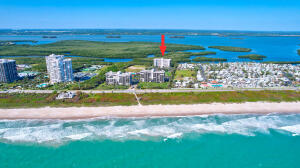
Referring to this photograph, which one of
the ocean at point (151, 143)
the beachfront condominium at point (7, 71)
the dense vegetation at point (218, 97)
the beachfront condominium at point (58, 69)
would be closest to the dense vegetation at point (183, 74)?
the dense vegetation at point (218, 97)

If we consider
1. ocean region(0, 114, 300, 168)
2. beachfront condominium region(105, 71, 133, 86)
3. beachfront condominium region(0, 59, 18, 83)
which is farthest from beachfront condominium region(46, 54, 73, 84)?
ocean region(0, 114, 300, 168)

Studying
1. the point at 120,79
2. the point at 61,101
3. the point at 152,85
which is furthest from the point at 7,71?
the point at 152,85

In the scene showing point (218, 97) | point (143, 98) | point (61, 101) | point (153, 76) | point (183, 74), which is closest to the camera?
point (61, 101)

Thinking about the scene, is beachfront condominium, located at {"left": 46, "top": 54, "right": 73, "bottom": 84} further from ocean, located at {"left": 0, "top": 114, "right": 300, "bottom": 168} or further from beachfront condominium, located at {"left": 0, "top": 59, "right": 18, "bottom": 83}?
ocean, located at {"left": 0, "top": 114, "right": 300, "bottom": 168}

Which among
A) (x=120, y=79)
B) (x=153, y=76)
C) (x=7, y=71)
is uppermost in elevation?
(x=7, y=71)

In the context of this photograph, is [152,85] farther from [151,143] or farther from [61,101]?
[151,143]

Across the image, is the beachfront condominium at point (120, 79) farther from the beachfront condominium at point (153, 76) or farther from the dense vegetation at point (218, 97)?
the dense vegetation at point (218, 97)

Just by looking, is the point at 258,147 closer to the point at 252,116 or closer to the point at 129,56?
the point at 252,116
